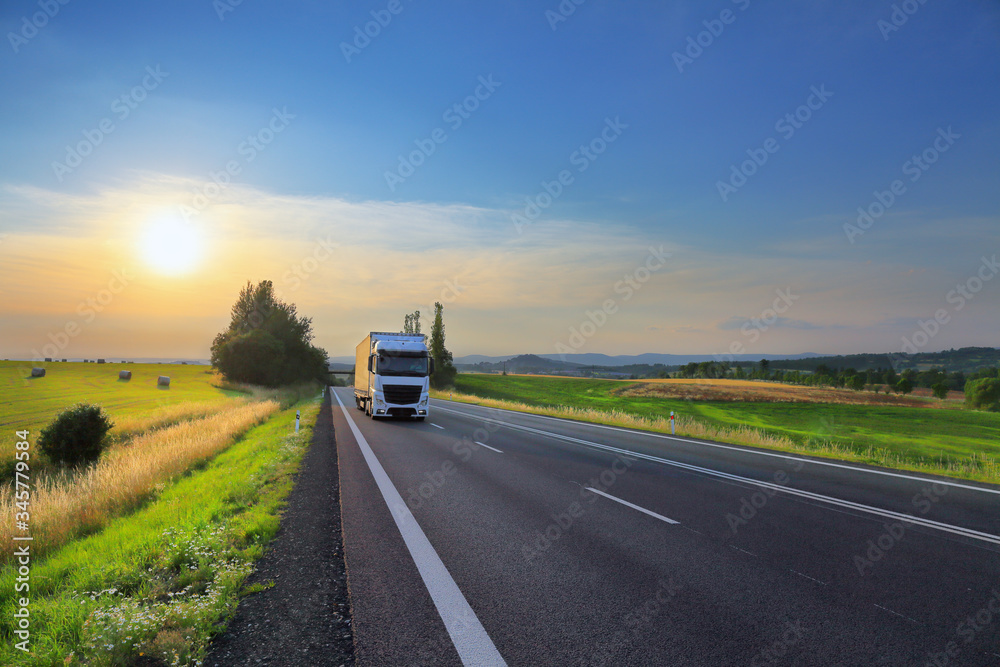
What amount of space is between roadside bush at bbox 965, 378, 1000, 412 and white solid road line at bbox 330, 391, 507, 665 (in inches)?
3971

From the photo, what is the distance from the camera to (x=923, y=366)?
14675 centimetres

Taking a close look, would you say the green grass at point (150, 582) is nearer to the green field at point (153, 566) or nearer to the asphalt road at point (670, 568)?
the green field at point (153, 566)

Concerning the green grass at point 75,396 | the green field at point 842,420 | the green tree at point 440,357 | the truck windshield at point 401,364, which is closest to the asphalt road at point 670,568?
the truck windshield at point 401,364

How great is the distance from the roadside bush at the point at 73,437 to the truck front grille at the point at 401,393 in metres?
10.7

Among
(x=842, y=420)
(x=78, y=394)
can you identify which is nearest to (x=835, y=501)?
(x=78, y=394)

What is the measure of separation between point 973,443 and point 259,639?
53246mm

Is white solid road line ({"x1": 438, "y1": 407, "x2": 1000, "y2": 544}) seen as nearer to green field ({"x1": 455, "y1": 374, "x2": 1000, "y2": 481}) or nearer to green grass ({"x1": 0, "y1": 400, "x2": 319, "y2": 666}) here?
green grass ({"x1": 0, "y1": 400, "x2": 319, "y2": 666})

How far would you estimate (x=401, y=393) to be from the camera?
23.6 meters

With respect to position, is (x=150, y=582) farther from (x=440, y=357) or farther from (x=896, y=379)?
(x=896, y=379)

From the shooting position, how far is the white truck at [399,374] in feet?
76.9

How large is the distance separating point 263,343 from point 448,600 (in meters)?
65.3

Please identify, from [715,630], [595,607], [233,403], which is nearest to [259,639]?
[595,607]

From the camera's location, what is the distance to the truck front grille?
23.4 m

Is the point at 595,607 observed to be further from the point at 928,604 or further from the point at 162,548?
the point at 162,548
